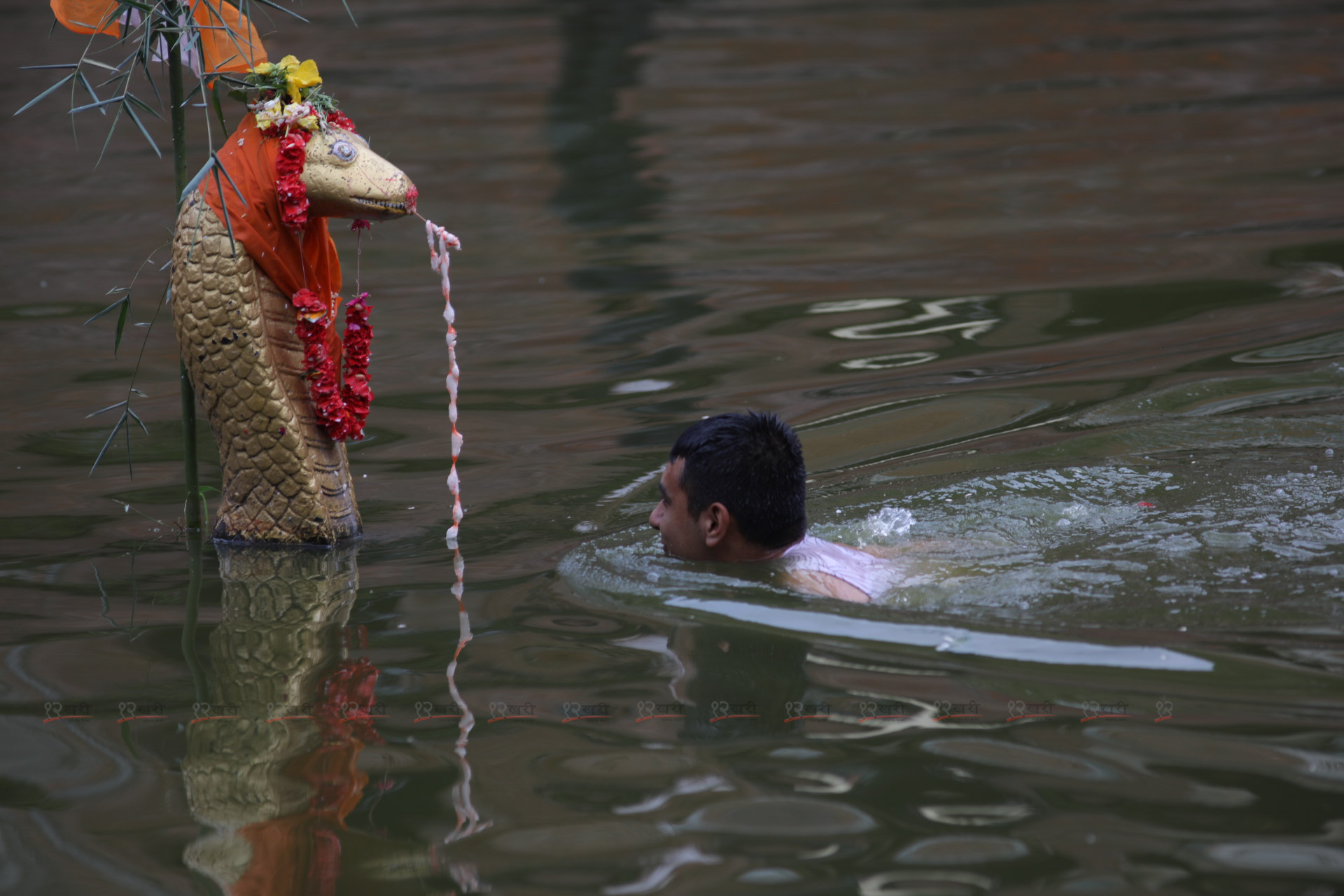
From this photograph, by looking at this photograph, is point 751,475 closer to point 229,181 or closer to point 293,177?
point 293,177

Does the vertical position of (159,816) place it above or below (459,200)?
below

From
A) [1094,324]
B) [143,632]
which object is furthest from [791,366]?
[143,632]

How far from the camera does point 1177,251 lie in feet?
28.4

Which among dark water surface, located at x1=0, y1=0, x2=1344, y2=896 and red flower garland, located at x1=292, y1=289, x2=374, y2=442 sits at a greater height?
red flower garland, located at x1=292, y1=289, x2=374, y2=442

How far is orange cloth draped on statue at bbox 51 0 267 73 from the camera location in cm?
449

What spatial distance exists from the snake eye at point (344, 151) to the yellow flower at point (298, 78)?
20 cm

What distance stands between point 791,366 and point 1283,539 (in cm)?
299

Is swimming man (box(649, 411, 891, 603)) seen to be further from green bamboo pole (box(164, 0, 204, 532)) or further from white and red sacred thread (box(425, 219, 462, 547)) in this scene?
green bamboo pole (box(164, 0, 204, 532))

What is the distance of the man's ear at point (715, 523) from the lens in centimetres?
430

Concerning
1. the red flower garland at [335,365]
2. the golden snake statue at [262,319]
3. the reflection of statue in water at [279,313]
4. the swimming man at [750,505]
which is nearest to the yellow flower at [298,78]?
the reflection of statue in water at [279,313]

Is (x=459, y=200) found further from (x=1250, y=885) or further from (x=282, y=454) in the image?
(x=1250, y=885)

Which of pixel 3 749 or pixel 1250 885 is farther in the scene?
pixel 3 749

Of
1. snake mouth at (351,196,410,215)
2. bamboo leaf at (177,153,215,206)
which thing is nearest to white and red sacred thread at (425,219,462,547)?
snake mouth at (351,196,410,215)

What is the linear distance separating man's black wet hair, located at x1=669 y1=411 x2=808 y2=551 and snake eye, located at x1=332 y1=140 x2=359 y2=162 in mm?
1492
